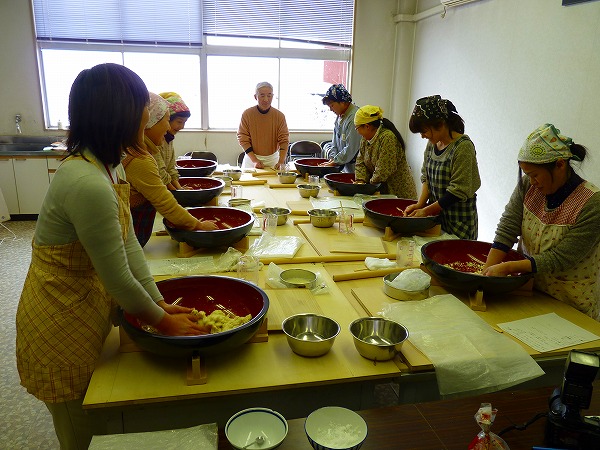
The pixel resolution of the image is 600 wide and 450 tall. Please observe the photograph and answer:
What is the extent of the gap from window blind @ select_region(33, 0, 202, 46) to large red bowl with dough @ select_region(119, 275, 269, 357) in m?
5.02

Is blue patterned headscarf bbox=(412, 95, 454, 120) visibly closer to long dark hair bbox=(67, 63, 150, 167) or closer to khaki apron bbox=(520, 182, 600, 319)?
khaki apron bbox=(520, 182, 600, 319)

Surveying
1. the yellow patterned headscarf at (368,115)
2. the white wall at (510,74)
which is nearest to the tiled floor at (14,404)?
the yellow patterned headscarf at (368,115)

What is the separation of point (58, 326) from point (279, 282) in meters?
0.85

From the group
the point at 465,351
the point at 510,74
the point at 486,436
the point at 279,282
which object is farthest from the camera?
the point at 510,74

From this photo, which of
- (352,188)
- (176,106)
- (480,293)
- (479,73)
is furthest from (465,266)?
(479,73)

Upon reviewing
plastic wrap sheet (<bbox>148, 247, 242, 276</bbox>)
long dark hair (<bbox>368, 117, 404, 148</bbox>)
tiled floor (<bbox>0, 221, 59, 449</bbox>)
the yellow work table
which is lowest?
tiled floor (<bbox>0, 221, 59, 449</bbox>)

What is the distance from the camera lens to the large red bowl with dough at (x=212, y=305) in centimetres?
127

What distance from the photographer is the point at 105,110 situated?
118cm

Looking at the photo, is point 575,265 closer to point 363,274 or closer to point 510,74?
point 363,274

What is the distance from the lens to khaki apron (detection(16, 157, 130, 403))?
4.25 feet

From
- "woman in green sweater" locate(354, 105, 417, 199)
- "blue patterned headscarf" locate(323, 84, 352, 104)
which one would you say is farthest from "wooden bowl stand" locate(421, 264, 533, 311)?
"blue patterned headscarf" locate(323, 84, 352, 104)

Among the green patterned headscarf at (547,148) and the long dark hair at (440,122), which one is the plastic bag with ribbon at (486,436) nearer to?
the green patterned headscarf at (547,148)

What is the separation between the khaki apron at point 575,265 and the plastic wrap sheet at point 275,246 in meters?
1.09

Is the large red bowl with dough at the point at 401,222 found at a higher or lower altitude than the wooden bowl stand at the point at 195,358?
higher
